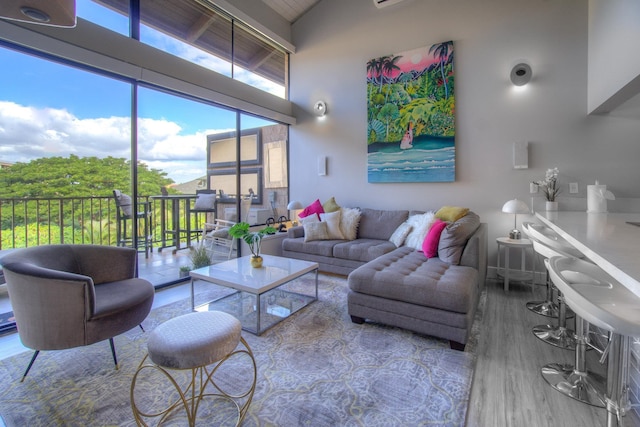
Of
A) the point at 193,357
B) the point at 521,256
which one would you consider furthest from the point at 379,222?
the point at 193,357

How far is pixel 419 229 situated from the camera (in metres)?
3.66

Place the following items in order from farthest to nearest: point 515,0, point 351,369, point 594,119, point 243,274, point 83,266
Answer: point 515,0
point 594,119
point 243,274
point 83,266
point 351,369

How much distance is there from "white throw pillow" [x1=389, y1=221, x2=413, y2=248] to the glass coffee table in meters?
1.31

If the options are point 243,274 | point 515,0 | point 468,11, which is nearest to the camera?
point 243,274

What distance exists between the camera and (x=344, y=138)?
4844 mm

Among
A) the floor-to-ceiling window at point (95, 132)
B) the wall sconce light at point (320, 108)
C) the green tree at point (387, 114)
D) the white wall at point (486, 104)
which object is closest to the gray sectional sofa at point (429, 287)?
the white wall at point (486, 104)

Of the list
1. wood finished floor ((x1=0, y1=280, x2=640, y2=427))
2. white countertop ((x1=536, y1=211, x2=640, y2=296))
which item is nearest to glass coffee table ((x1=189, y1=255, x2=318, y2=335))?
wood finished floor ((x1=0, y1=280, x2=640, y2=427))

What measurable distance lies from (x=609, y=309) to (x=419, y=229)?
252 centimetres

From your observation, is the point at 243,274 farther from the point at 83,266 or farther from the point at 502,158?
the point at 502,158

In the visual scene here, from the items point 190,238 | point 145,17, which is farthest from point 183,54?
point 190,238

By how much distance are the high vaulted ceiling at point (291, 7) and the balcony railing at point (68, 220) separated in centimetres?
349

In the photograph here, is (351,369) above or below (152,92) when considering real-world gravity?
below

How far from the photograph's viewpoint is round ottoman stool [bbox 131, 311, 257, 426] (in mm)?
1341

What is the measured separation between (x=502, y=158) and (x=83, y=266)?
4.51 metres
